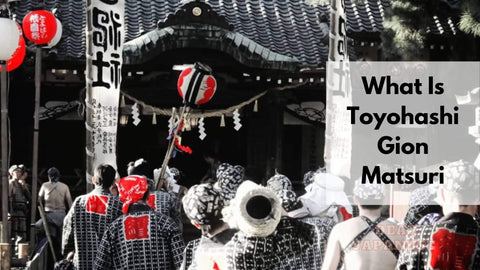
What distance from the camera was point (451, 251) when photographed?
490cm

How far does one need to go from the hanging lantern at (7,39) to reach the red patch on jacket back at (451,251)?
586 centimetres

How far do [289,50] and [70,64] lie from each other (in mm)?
4374

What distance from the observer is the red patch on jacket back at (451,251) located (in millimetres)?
4898

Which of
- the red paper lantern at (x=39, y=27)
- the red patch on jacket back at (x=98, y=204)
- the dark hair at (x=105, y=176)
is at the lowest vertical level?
the red patch on jacket back at (x=98, y=204)

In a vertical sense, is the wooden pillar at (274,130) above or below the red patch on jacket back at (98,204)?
above

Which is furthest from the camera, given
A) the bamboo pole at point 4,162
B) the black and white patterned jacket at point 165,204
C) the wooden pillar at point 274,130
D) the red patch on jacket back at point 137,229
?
the wooden pillar at point 274,130

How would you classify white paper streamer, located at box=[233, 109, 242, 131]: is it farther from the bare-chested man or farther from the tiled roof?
the bare-chested man

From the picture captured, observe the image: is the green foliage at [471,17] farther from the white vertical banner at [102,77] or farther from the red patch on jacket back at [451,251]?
the red patch on jacket back at [451,251]

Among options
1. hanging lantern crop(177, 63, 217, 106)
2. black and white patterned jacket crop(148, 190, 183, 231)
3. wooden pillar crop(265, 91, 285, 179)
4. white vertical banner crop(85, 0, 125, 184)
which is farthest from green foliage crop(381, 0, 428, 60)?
black and white patterned jacket crop(148, 190, 183, 231)

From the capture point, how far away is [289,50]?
17.2 m

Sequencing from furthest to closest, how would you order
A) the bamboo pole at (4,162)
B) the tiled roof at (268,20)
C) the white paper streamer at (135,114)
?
the tiled roof at (268,20), the white paper streamer at (135,114), the bamboo pole at (4,162)

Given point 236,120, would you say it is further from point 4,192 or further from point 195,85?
point 4,192

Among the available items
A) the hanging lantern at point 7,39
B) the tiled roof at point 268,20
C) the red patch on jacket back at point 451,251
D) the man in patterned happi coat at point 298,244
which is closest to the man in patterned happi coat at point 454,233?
the red patch on jacket back at point 451,251

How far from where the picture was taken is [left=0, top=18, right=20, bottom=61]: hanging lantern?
30.3 feet
